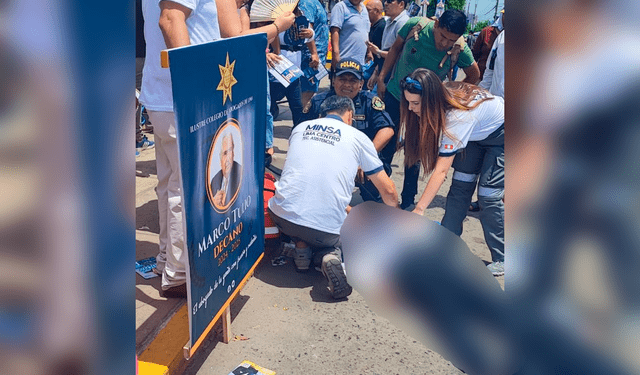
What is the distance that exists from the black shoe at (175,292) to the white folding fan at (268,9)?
2.41 meters

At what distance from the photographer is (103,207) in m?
0.64

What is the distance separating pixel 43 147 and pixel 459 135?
3.16 meters

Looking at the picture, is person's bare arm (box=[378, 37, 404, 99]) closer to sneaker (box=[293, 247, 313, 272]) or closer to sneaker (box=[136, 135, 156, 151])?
sneaker (box=[293, 247, 313, 272])

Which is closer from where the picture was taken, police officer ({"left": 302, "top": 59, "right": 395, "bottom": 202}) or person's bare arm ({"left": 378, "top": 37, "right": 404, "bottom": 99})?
police officer ({"left": 302, "top": 59, "right": 395, "bottom": 202})

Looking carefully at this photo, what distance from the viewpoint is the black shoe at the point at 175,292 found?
10.3 ft

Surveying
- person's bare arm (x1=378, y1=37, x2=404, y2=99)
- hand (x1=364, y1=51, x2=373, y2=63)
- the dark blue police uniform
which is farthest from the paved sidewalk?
hand (x1=364, y1=51, x2=373, y2=63)

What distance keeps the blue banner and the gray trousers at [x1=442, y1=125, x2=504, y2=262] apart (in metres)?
1.39

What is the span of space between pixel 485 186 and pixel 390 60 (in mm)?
1940

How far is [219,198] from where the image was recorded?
8.52ft

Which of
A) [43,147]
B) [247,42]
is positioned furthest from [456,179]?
[43,147]

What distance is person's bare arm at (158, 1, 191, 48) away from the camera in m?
2.64

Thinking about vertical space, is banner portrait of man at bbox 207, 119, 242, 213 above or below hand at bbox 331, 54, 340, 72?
below

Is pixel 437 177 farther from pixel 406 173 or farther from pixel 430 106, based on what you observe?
pixel 406 173

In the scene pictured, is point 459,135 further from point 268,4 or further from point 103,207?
point 103,207
